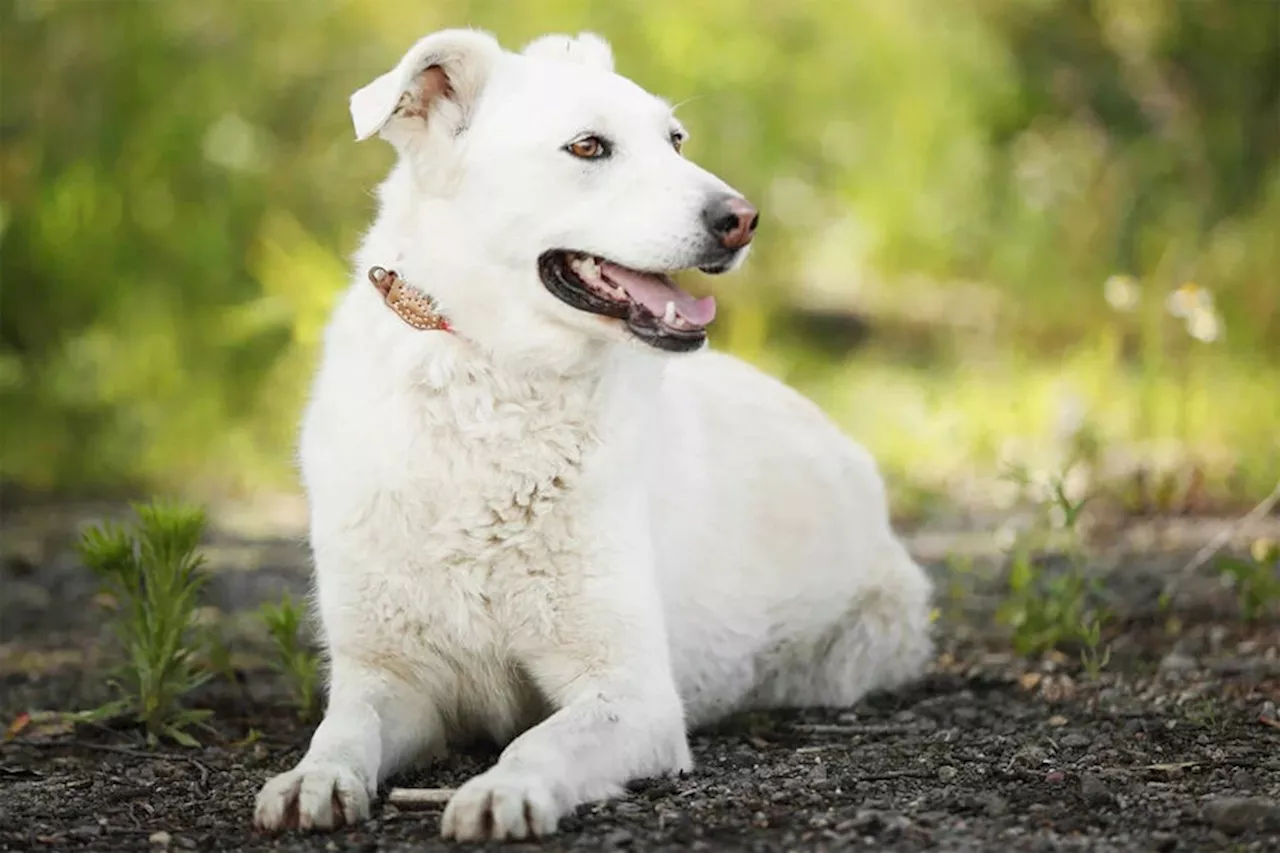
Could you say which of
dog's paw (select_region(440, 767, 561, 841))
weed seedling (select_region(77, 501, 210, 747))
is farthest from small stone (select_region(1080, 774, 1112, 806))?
weed seedling (select_region(77, 501, 210, 747))

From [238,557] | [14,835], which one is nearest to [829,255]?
[238,557]

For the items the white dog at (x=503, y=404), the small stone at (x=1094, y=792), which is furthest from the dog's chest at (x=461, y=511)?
the small stone at (x=1094, y=792)

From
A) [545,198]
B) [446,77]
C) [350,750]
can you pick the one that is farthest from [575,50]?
[350,750]

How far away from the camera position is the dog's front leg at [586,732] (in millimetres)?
2818

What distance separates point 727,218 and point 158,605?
1.60 m

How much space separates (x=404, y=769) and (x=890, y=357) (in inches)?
315

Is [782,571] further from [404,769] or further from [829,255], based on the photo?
[829,255]

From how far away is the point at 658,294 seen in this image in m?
3.40

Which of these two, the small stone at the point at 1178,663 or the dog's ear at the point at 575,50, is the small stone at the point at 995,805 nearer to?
the small stone at the point at 1178,663

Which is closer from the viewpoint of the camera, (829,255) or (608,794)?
(608,794)

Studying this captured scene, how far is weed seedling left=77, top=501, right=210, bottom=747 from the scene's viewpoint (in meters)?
3.86

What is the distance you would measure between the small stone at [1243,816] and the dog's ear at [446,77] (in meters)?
1.97

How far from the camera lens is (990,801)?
303 cm

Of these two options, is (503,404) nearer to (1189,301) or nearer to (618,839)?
(618,839)
